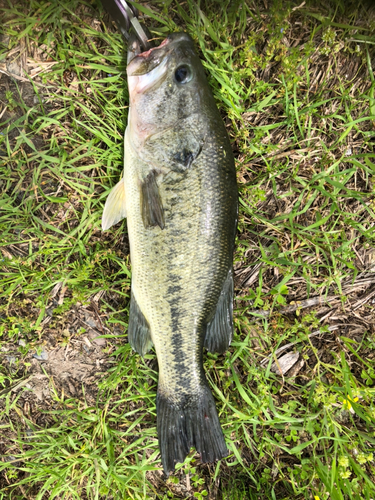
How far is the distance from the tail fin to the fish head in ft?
6.70

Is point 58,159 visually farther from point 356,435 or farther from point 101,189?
point 356,435

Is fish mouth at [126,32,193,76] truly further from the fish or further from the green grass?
the green grass

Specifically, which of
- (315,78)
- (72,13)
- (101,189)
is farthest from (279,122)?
(72,13)

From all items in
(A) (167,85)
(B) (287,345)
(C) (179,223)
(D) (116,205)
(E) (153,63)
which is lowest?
(B) (287,345)

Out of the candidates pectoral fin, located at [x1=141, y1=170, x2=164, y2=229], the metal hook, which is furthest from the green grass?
pectoral fin, located at [x1=141, y1=170, x2=164, y2=229]

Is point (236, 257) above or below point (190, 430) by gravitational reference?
above

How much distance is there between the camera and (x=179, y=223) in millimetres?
2137

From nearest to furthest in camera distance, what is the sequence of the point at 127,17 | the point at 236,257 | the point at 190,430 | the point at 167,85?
the point at 167,85 → the point at 127,17 → the point at 190,430 → the point at 236,257

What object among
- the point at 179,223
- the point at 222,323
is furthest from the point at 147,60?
the point at 222,323

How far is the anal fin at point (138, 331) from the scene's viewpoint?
2.44 meters

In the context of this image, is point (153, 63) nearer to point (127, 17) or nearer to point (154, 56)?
point (154, 56)

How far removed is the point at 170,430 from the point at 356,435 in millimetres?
1638

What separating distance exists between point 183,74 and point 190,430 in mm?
2664

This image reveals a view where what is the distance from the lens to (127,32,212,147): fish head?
6.88ft
